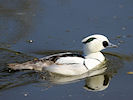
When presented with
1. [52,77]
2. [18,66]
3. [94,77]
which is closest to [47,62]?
[52,77]

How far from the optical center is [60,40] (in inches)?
477

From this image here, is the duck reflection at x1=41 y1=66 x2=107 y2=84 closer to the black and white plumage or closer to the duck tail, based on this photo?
the black and white plumage

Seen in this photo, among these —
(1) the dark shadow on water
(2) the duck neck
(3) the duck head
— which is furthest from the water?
(3) the duck head

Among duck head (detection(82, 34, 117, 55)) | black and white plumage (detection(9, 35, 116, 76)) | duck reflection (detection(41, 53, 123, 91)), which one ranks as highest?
duck head (detection(82, 34, 117, 55))

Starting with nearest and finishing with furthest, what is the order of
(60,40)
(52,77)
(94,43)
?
(52,77), (94,43), (60,40)

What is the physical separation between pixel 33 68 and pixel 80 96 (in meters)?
1.83

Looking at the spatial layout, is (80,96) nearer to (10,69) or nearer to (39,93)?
(39,93)

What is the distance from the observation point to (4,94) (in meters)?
9.09

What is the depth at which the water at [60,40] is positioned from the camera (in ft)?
30.5

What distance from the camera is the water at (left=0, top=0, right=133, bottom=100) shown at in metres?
9.30

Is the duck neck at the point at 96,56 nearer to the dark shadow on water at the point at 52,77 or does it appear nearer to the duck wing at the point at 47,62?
the dark shadow on water at the point at 52,77

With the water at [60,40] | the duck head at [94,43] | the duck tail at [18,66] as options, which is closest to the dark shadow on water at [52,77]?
the water at [60,40]

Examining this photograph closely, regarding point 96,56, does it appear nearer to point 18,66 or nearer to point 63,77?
point 63,77

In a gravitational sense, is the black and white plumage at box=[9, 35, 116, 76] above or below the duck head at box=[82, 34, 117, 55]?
below
